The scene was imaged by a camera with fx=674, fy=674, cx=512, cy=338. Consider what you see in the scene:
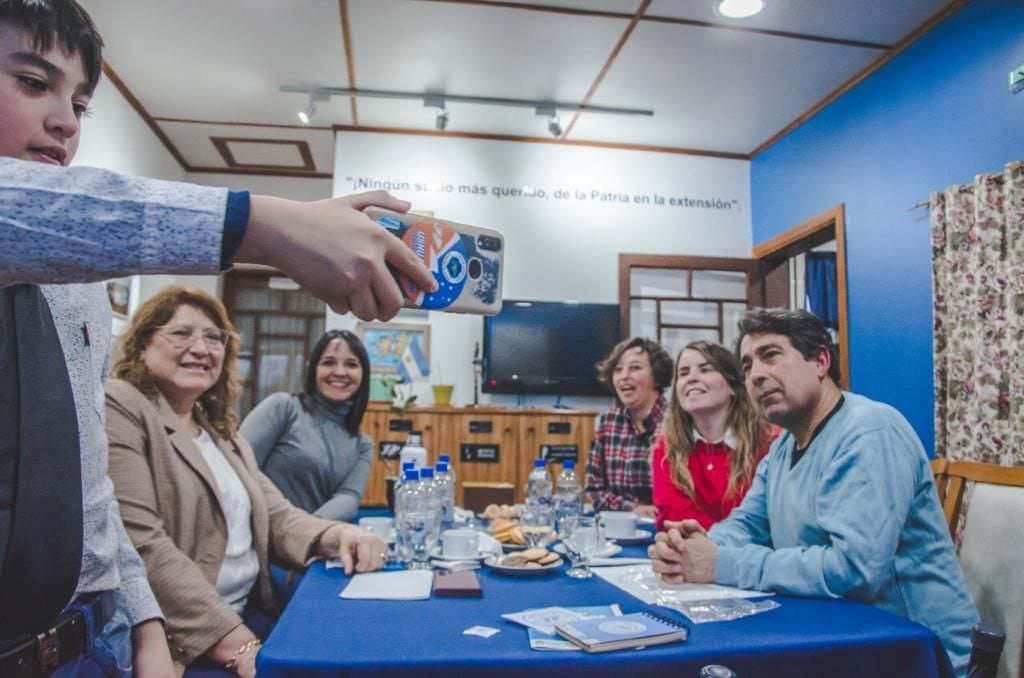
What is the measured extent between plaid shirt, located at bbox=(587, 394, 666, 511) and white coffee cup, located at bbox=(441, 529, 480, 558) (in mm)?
1309

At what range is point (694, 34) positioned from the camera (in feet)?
11.6

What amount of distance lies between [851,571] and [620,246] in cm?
372

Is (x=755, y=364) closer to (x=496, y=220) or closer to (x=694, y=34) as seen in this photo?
(x=694, y=34)

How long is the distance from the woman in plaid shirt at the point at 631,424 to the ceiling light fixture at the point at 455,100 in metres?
1.88

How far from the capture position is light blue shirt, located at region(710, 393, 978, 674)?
1.32 metres

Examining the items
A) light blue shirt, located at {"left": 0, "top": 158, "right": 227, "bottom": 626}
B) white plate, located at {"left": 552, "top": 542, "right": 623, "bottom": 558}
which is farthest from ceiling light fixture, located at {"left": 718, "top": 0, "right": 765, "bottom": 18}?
light blue shirt, located at {"left": 0, "top": 158, "right": 227, "bottom": 626}

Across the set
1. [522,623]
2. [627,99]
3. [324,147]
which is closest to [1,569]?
[522,623]

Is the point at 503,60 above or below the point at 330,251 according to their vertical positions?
above

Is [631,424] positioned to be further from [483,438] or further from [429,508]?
[429,508]

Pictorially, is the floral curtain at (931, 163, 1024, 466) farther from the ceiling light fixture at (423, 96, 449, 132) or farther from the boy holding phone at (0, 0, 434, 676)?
the boy holding phone at (0, 0, 434, 676)

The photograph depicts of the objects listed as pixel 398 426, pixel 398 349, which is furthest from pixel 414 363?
pixel 398 426

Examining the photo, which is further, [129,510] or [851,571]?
[129,510]

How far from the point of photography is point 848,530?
4.36 feet

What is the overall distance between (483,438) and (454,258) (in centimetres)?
360
